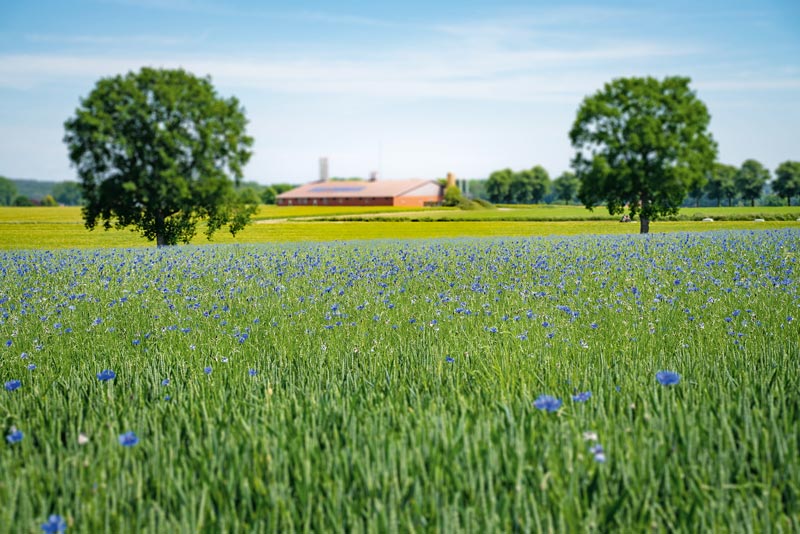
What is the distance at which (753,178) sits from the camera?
101 m

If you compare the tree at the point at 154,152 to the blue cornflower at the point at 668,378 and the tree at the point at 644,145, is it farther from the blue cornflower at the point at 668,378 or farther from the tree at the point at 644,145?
the blue cornflower at the point at 668,378

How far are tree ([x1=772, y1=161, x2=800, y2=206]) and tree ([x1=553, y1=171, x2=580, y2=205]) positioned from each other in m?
50.2

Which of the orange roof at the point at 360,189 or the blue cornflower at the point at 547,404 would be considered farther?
the orange roof at the point at 360,189

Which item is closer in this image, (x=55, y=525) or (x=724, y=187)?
(x=55, y=525)

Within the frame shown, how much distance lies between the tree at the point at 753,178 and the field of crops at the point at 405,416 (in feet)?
351

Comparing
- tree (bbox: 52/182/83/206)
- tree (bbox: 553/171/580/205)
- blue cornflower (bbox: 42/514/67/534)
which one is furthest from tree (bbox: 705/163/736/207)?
tree (bbox: 52/182/83/206)

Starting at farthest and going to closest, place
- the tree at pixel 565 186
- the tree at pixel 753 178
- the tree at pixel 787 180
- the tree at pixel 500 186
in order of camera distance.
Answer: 1. the tree at pixel 500 186
2. the tree at pixel 565 186
3. the tree at pixel 753 178
4. the tree at pixel 787 180

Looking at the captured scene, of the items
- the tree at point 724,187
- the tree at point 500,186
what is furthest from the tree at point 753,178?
the tree at point 500,186

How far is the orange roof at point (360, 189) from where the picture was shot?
126 meters

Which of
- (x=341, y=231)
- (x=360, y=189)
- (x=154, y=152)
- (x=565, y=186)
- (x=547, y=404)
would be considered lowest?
(x=341, y=231)

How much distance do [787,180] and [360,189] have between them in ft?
246

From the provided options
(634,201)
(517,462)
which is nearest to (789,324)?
(517,462)

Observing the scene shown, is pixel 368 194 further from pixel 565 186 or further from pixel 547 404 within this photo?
pixel 547 404

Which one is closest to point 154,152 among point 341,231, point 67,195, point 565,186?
point 341,231
